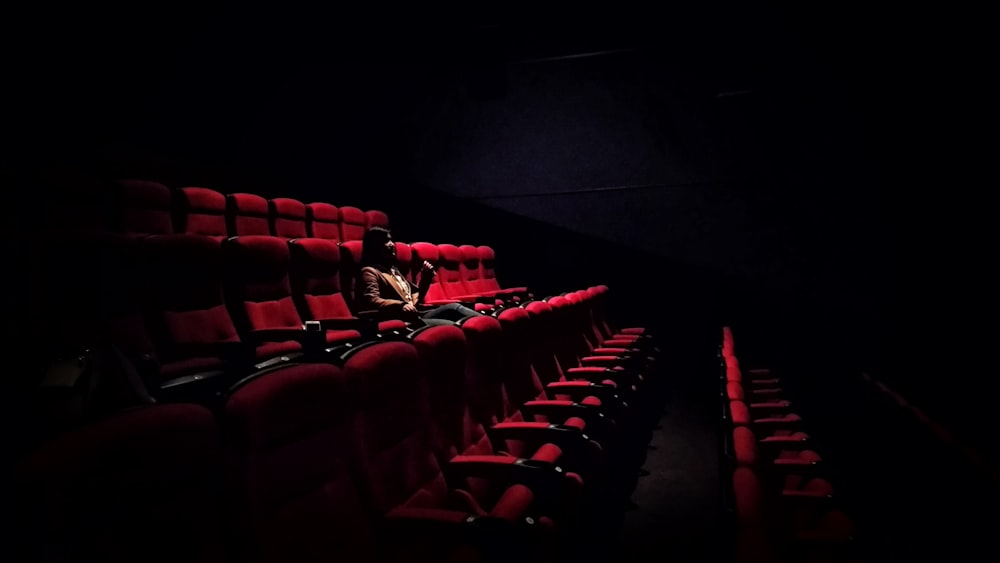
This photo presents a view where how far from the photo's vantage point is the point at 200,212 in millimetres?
1922

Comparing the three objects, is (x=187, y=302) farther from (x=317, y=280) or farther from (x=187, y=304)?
(x=317, y=280)

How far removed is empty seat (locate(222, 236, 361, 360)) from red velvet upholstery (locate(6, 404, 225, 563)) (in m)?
0.84

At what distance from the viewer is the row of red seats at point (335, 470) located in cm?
41

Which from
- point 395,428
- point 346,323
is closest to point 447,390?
point 395,428

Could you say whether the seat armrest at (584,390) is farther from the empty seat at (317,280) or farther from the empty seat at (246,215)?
the empty seat at (246,215)

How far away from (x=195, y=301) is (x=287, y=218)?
1045mm

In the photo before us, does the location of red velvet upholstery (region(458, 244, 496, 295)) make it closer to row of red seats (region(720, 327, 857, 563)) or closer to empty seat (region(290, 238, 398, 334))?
empty seat (region(290, 238, 398, 334))

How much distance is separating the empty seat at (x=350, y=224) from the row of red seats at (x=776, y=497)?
1.83 meters

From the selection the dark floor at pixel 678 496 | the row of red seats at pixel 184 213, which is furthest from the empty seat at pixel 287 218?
the dark floor at pixel 678 496

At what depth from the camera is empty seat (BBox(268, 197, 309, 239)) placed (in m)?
2.22

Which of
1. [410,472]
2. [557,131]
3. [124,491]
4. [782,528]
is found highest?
[557,131]

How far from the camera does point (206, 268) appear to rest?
131 centimetres

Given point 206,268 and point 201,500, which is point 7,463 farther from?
point 206,268

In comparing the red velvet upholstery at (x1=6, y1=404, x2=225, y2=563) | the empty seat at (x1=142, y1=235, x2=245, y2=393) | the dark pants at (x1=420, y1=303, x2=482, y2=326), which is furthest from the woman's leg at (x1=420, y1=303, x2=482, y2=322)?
the red velvet upholstery at (x1=6, y1=404, x2=225, y2=563)
